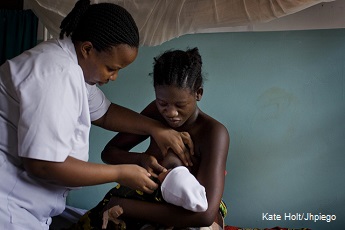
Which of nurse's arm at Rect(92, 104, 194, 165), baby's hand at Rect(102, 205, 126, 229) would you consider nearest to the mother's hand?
nurse's arm at Rect(92, 104, 194, 165)

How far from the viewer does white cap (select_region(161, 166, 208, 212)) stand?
1.39 m

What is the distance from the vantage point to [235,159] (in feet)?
8.24

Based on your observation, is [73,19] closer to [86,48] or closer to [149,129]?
[86,48]

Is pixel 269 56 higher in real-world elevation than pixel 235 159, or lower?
higher

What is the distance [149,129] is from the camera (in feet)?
5.63

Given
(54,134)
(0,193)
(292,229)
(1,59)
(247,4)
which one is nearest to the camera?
(54,134)

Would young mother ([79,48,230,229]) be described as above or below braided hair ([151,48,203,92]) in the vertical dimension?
below

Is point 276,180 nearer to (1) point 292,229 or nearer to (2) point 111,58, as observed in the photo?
(1) point 292,229

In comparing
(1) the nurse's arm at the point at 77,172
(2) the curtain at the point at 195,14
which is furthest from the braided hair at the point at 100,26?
(2) the curtain at the point at 195,14

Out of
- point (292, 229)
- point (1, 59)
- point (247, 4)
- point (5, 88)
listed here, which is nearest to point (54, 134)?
point (5, 88)

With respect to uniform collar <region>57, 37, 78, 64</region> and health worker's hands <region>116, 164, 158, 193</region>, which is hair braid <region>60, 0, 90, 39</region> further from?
health worker's hands <region>116, 164, 158, 193</region>

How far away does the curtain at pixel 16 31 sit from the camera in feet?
9.79

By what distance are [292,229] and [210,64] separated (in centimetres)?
96

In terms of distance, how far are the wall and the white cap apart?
1.11 meters
